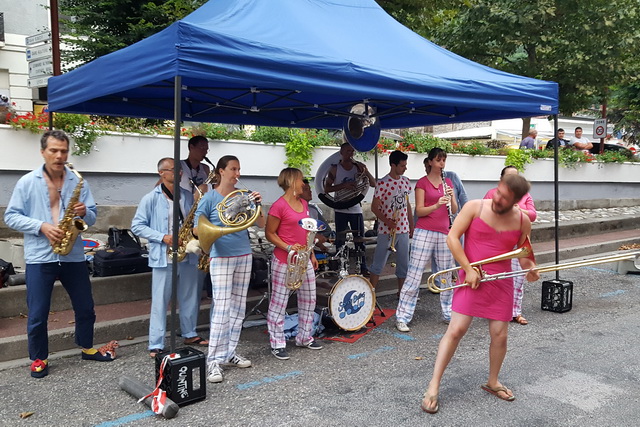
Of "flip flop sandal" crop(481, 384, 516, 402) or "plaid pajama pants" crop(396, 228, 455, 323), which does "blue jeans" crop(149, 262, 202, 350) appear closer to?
"plaid pajama pants" crop(396, 228, 455, 323)

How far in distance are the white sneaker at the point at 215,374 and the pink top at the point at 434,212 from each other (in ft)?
8.32

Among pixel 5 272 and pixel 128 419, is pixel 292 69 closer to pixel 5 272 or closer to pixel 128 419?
pixel 128 419

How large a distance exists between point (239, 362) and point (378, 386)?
1.17m

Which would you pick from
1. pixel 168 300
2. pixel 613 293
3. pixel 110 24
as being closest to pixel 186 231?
pixel 168 300

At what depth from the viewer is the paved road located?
140 inches

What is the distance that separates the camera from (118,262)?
224 inches

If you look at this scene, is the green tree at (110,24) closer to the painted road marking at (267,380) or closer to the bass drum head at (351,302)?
the bass drum head at (351,302)

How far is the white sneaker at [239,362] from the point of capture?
4359mm

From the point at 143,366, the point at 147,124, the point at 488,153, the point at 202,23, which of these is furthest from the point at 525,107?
the point at 488,153

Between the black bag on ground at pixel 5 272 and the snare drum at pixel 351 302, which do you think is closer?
the snare drum at pixel 351 302

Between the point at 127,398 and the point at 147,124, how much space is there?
6.57 m

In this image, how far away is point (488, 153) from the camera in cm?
1356

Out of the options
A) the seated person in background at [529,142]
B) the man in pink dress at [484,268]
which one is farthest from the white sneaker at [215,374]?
the seated person in background at [529,142]

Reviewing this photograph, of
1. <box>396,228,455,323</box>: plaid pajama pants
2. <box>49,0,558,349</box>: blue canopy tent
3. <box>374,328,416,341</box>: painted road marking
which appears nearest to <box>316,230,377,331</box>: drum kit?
<box>374,328,416,341</box>: painted road marking
